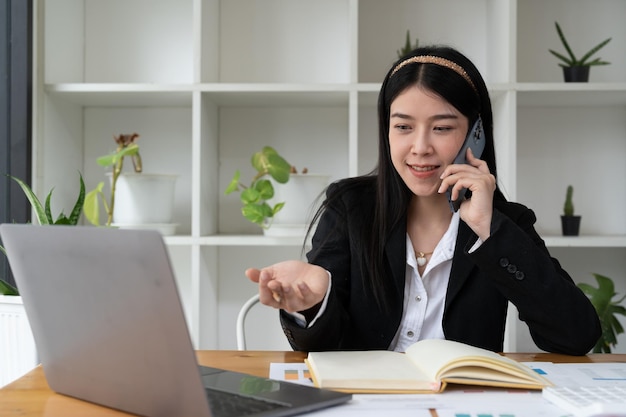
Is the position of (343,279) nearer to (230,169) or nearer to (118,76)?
(230,169)

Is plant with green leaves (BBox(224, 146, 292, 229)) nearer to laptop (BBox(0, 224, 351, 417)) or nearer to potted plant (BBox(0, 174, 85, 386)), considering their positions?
potted plant (BBox(0, 174, 85, 386))

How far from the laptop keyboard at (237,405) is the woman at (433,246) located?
43 cm

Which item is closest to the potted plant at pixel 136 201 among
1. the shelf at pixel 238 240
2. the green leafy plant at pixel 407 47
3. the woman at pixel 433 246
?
the shelf at pixel 238 240

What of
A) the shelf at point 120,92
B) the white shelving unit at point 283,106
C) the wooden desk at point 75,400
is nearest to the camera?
the wooden desk at point 75,400

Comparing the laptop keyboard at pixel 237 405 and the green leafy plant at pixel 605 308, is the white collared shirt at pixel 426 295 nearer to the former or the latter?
the laptop keyboard at pixel 237 405

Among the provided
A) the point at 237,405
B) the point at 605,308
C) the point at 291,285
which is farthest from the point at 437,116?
the point at 605,308

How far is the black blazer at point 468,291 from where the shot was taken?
1.37 meters

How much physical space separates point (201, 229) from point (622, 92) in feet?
4.73

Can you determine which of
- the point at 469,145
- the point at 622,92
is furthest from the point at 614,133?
the point at 469,145

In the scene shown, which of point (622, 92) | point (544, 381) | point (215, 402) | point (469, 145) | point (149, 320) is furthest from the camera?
point (622, 92)

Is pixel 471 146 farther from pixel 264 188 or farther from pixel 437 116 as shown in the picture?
pixel 264 188

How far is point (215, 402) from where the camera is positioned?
0.86m

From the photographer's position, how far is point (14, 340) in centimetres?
190

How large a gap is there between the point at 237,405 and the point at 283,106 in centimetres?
192
